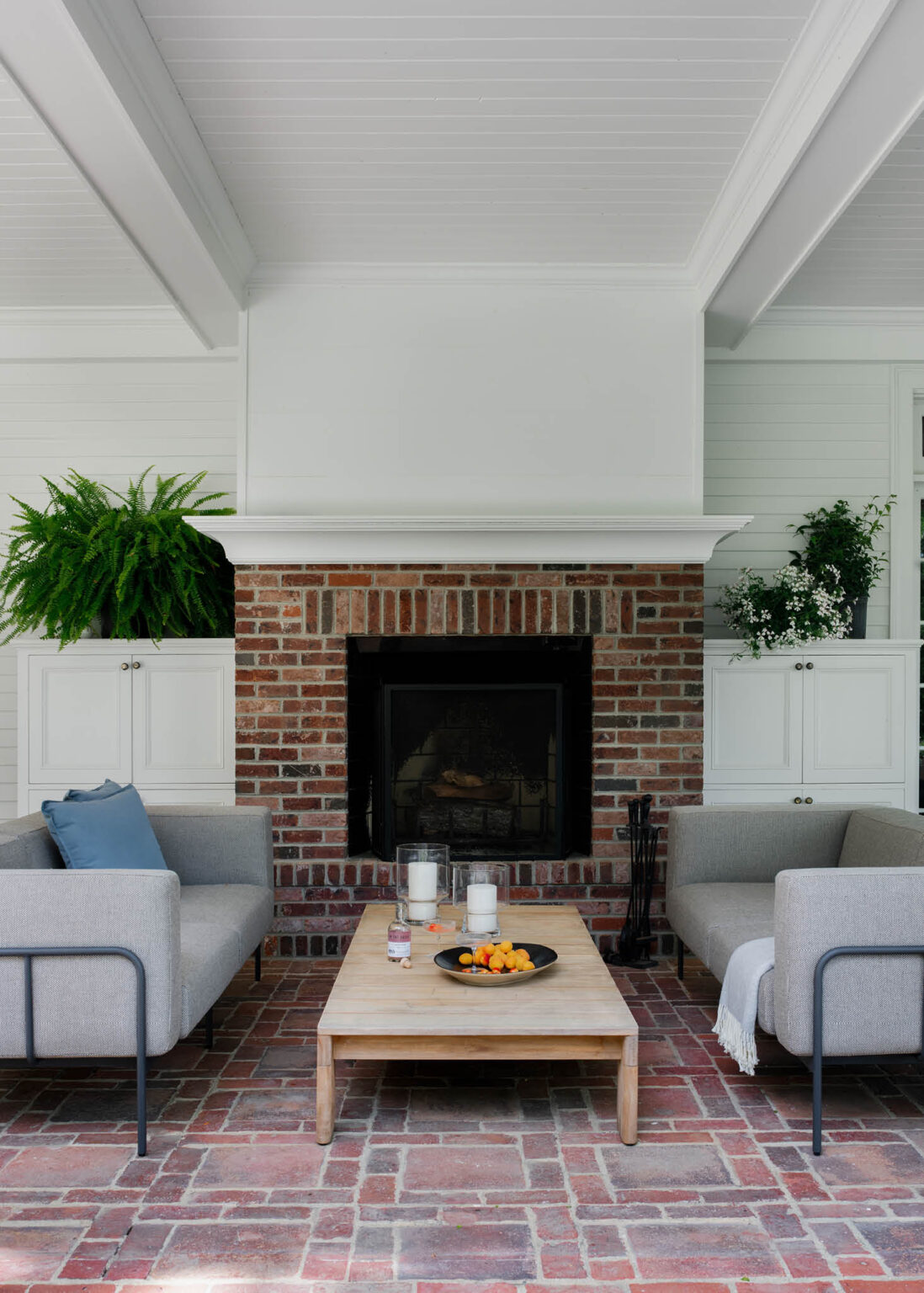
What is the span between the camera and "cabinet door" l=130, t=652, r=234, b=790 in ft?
14.0

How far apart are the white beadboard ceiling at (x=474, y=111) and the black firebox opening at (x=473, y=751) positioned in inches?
67.2

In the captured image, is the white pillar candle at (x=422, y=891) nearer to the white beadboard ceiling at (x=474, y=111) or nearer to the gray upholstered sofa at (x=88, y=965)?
the gray upholstered sofa at (x=88, y=965)

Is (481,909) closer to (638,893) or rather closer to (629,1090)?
(629,1090)

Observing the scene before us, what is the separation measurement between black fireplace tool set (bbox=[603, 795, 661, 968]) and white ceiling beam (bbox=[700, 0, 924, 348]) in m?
2.04

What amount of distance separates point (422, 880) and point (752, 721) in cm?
181

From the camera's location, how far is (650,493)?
4.14m

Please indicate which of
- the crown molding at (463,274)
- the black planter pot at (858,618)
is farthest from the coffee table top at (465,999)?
the crown molding at (463,274)

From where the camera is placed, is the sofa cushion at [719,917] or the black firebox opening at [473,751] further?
the black firebox opening at [473,751]

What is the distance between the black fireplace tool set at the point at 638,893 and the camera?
3975mm

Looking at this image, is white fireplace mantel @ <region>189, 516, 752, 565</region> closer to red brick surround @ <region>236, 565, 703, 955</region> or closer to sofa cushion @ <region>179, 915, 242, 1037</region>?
red brick surround @ <region>236, 565, 703, 955</region>

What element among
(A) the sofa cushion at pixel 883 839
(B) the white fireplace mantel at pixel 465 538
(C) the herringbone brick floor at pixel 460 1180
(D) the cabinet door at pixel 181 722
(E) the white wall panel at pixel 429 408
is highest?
(E) the white wall panel at pixel 429 408

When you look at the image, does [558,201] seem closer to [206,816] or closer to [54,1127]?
[206,816]

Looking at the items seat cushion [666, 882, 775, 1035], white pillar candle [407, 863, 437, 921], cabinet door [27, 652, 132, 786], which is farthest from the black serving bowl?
cabinet door [27, 652, 132, 786]

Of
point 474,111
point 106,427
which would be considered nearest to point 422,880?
point 474,111
